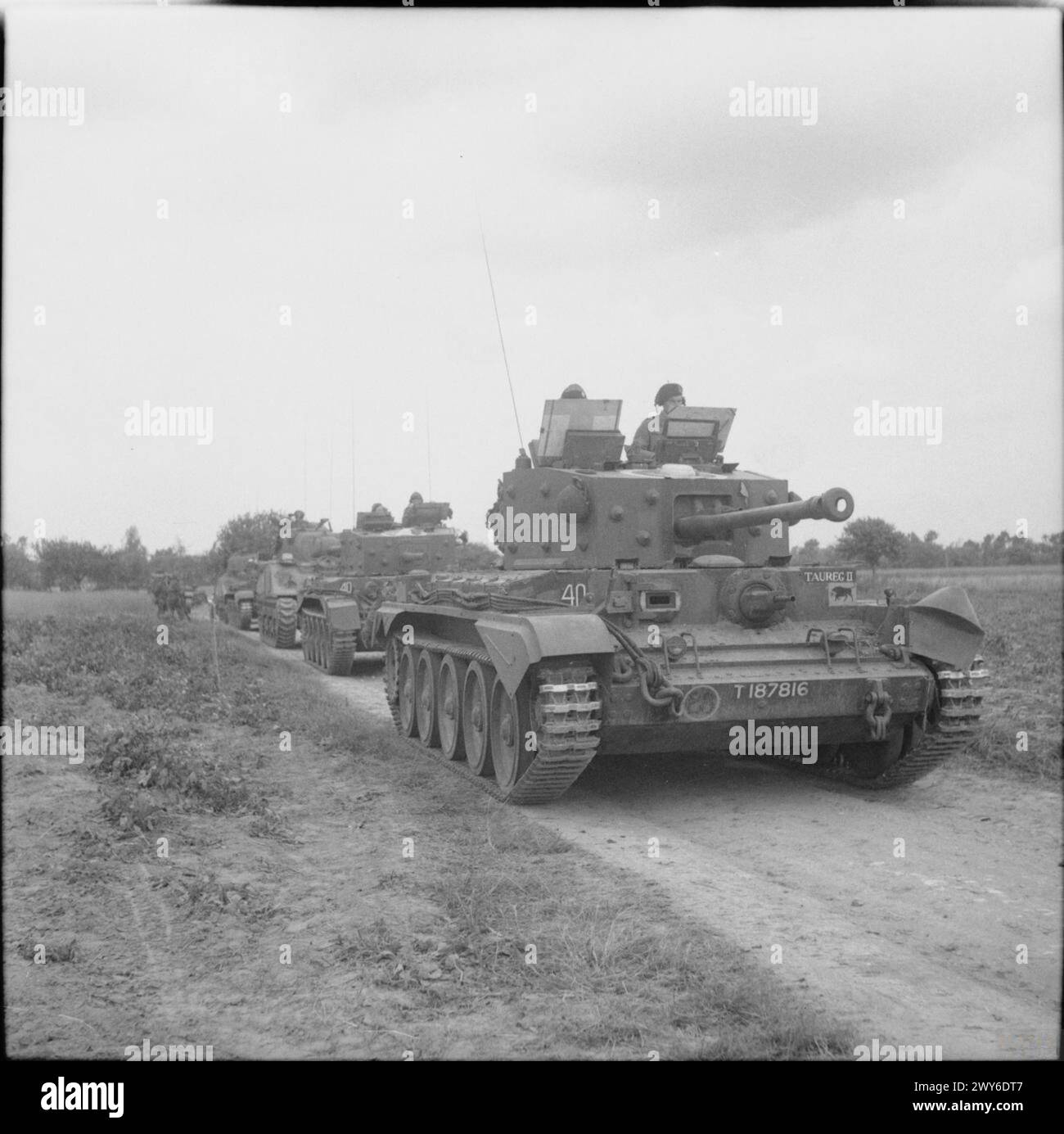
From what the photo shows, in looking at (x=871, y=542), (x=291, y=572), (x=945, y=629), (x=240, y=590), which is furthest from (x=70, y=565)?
(x=945, y=629)

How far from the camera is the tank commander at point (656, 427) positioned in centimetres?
1115

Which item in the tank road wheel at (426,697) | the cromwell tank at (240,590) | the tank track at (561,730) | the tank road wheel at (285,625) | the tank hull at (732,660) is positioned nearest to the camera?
the tank track at (561,730)

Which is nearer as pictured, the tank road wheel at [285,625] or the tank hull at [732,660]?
the tank hull at [732,660]

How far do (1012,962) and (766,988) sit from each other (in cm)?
133

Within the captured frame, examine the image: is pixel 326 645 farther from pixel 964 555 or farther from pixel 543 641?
pixel 964 555

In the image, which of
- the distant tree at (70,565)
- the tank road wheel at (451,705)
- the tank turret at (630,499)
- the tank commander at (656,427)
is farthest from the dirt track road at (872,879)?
the distant tree at (70,565)

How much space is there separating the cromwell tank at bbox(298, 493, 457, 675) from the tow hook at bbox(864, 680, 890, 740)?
37.1ft

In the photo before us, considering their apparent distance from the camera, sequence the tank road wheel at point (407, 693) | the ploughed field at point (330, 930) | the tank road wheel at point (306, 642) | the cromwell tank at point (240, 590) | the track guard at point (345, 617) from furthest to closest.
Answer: the cromwell tank at point (240, 590) → the tank road wheel at point (306, 642) → the track guard at point (345, 617) → the tank road wheel at point (407, 693) → the ploughed field at point (330, 930)

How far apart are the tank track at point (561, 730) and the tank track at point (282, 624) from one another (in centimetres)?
1669

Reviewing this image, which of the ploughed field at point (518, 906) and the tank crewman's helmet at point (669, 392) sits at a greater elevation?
the tank crewman's helmet at point (669, 392)

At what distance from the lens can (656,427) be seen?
1141 cm

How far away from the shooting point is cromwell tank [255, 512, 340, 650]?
2486 centimetres

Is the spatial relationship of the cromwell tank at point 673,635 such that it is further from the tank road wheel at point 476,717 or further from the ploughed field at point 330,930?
the ploughed field at point 330,930

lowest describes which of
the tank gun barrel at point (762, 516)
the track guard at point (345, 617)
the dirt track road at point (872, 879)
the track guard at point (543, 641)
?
the dirt track road at point (872, 879)
